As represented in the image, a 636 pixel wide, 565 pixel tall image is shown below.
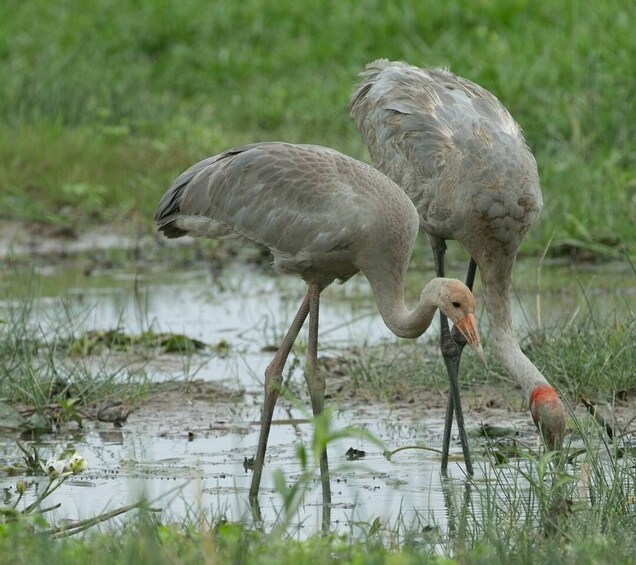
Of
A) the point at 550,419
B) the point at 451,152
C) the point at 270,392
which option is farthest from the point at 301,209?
the point at 550,419

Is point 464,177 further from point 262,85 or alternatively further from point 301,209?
point 262,85

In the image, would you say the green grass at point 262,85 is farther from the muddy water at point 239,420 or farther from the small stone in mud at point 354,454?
the small stone in mud at point 354,454

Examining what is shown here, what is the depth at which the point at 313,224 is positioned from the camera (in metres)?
6.42

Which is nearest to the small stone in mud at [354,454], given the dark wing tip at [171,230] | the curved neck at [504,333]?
the curved neck at [504,333]

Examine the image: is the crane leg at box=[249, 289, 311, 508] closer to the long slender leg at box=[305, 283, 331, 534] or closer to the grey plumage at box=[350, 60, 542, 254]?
the long slender leg at box=[305, 283, 331, 534]

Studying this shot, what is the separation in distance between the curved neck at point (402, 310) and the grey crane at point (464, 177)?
491 mm

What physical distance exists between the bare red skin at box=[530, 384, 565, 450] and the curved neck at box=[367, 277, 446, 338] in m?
0.61

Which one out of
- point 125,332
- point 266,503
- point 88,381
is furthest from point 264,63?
point 266,503

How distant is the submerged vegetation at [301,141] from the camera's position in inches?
182

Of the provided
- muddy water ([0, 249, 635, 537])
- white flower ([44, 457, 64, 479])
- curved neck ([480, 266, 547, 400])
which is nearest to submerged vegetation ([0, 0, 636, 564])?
white flower ([44, 457, 64, 479])

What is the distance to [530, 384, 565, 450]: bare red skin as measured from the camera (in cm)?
567

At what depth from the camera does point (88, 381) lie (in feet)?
23.6

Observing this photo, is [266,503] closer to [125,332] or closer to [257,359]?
[257,359]

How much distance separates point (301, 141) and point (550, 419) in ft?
25.3
